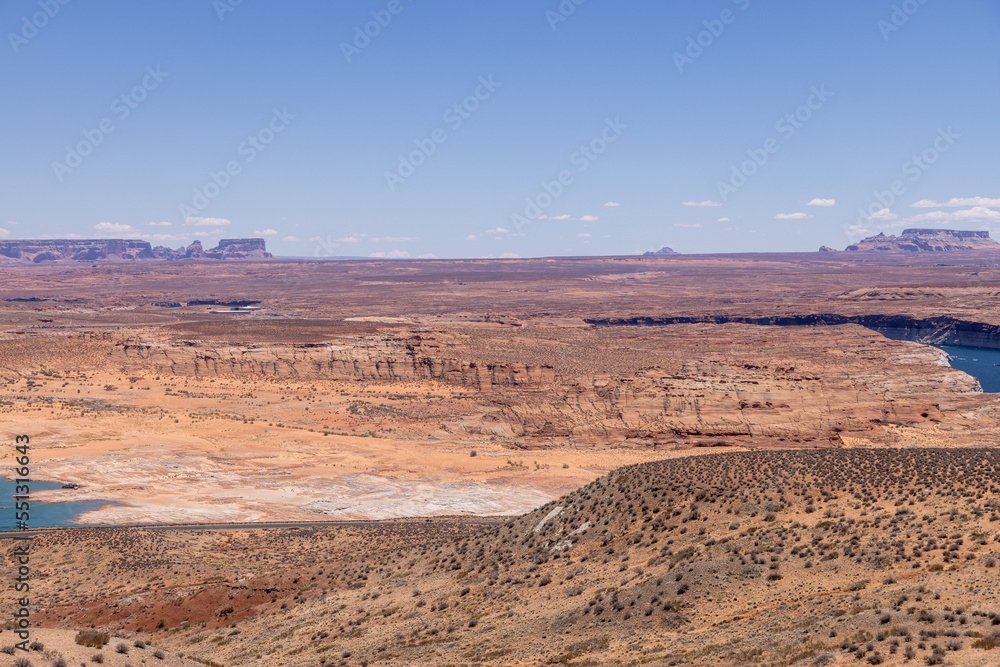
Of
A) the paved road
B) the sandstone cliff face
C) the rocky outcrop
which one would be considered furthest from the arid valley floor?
the rocky outcrop

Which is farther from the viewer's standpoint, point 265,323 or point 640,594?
point 265,323

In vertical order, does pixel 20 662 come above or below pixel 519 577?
above

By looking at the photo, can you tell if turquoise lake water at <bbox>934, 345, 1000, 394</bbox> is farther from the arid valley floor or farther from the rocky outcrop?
the arid valley floor

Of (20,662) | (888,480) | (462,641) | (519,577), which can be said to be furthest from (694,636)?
(20,662)

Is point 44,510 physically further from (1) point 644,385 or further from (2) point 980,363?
(2) point 980,363

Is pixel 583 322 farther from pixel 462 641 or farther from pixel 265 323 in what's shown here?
pixel 462 641

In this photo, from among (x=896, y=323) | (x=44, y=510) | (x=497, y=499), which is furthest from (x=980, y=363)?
(x=44, y=510)

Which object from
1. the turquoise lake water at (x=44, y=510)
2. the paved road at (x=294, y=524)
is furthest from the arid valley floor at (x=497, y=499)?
the turquoise lake water at (x=44, y=510)

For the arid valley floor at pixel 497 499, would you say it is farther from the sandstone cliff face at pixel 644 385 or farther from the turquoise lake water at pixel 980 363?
the turquoise lake water at pixel 980 363
